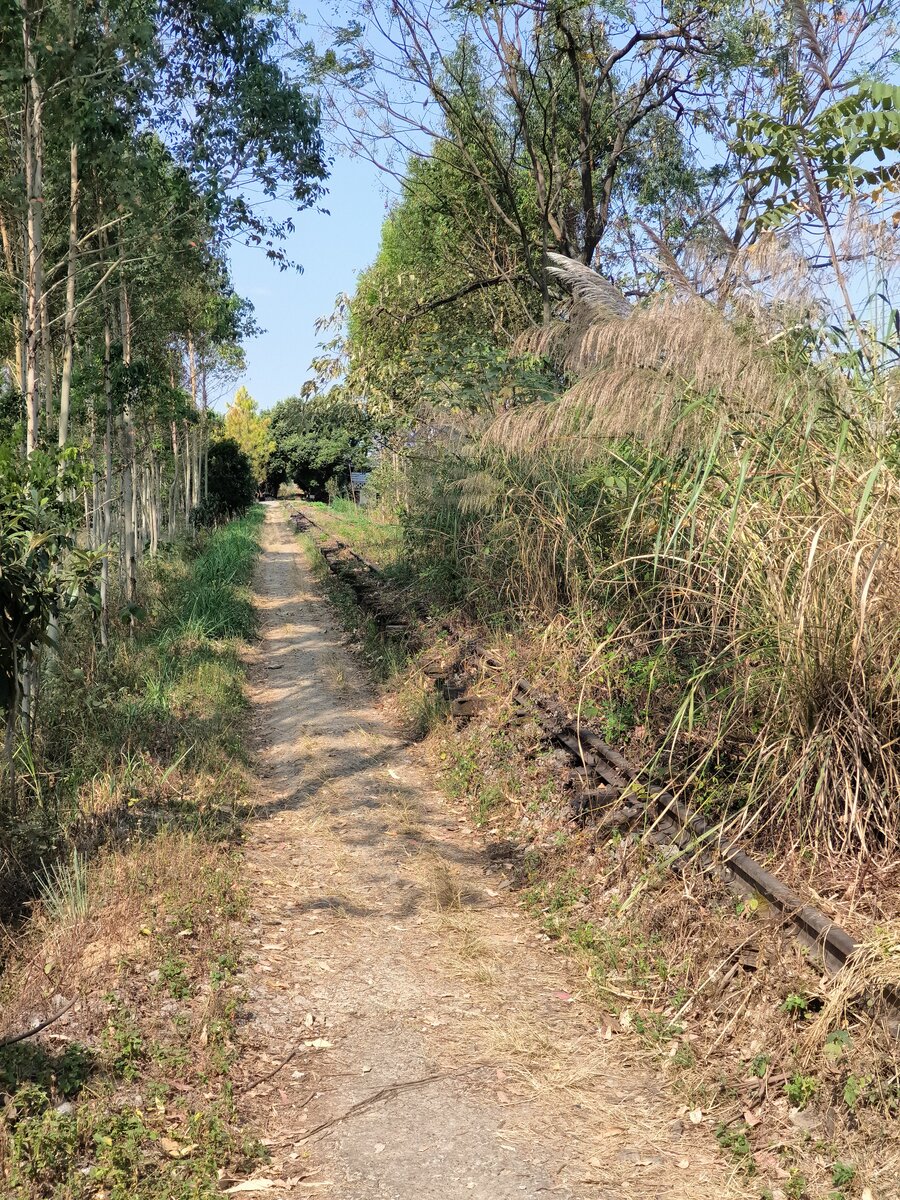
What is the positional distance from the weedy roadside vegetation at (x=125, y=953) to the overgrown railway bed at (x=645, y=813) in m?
2.14

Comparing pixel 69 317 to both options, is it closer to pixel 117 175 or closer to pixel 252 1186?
pixel 117 175

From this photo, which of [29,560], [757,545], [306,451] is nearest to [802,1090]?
[757,545]

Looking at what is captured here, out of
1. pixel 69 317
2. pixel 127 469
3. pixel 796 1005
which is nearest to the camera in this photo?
pixel 796 1005

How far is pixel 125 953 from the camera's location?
484 cm

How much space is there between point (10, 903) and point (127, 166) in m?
6.52

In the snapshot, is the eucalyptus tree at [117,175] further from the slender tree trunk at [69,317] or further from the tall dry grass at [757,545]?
the tall dry grass at [757,545]

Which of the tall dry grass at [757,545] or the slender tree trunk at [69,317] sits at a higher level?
the slender tree trunk at [69,317]

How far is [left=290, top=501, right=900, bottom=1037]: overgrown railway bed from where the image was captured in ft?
13.1

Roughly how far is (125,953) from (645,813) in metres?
2.69

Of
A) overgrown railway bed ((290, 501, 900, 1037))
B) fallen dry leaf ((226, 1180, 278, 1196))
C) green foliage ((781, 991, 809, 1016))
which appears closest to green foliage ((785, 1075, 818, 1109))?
green foliage ((781, 991, 809, 1016))

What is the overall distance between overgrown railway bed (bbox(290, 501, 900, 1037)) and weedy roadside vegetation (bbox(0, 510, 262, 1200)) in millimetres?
2144

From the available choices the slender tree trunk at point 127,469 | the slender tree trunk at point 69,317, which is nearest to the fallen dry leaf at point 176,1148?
the slender tree trunk at point 69,317

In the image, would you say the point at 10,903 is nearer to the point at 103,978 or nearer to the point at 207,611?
the point at 103,978

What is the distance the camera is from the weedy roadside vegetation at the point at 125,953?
3.50 m
